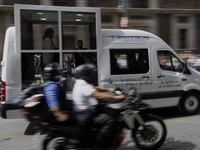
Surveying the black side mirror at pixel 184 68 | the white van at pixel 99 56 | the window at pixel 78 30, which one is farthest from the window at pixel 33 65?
the black side mirror at pixel 184 68

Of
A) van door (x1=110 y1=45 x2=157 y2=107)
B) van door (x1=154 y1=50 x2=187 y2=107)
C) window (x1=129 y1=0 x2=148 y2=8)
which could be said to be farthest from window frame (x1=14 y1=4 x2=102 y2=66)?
window (x1=129 y1=0 x2=148 y2=8)

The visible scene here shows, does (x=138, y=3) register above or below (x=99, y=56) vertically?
above

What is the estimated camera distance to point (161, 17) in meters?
14.9

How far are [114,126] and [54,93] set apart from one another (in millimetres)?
941

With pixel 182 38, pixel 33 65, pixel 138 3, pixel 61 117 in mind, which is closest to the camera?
pixel 61 117

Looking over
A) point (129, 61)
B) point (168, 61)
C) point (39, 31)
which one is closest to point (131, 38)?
point (129, 61)

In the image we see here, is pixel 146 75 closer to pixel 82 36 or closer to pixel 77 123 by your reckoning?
pixel 82 36

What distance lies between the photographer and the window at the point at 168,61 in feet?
18.6

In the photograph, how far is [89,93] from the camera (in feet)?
9.72

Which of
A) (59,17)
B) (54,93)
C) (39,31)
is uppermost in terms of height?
(59,17)

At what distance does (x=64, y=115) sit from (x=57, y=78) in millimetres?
501

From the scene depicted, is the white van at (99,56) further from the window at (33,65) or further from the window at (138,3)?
the window at (138,3)

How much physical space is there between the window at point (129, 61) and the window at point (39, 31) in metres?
1.35

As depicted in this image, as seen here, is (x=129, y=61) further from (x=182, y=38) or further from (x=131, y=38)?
(x=182, y=38)
